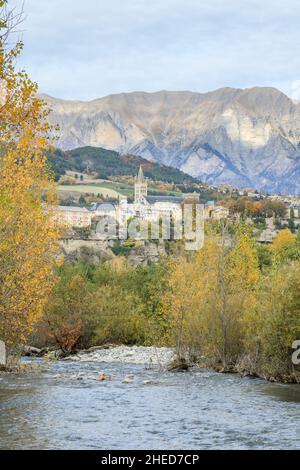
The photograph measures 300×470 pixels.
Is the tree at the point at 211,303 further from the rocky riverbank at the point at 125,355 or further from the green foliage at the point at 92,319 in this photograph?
the green foliage at the point at 92,319

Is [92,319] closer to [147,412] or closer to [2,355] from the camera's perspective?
[2,355]

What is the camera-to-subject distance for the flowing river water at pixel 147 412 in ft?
69.2

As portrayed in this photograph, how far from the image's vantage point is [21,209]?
2578cm

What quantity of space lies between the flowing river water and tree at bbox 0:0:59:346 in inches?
143

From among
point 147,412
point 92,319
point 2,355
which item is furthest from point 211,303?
point 92,319

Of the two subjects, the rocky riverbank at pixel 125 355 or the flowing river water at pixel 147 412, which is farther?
the rocky riverbank at pixel 125 355

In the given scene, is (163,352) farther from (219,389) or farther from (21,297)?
(21,297)

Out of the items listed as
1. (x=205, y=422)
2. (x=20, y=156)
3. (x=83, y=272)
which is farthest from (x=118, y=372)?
(x=83, y=272)

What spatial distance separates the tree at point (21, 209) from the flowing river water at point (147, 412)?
3.64 m

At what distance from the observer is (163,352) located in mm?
53594

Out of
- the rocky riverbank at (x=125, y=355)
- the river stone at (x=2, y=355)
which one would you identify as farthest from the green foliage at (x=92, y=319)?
the river stone at (x=2, y=355)

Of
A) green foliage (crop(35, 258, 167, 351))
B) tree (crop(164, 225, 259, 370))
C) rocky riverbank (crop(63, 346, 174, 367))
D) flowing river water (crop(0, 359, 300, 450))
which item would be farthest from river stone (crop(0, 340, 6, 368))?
green foliage (crop(35, 258, 167, 351))

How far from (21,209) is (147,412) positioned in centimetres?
940

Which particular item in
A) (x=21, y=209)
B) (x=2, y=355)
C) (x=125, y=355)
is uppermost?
(x=21, y=209)
